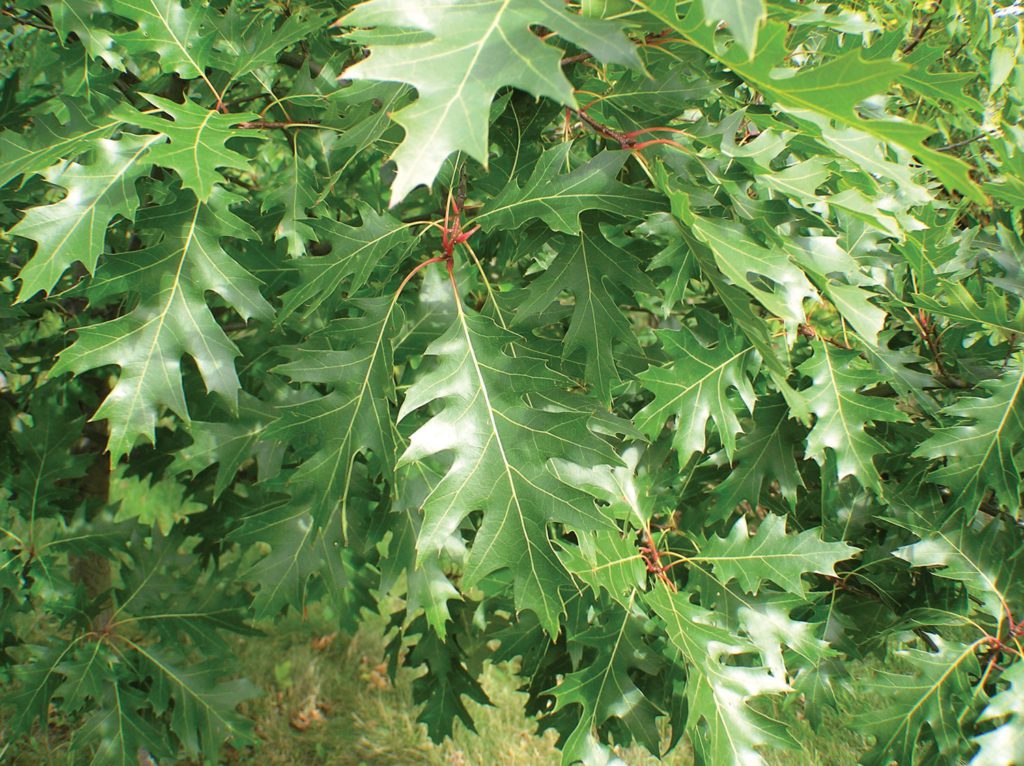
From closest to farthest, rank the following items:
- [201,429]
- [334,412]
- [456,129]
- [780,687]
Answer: [456,129] → [334,412] → [780,687] → [201,429]

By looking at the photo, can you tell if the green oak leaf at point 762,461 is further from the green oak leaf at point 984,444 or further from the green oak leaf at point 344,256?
the green oak leaf at point 344,256

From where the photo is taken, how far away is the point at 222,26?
56.1 inches

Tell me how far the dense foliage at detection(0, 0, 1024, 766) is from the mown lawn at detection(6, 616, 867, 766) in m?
1.61

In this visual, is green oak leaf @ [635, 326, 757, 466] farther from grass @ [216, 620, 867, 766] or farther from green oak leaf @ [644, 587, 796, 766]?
grass @ [216, 620, 867, 766]

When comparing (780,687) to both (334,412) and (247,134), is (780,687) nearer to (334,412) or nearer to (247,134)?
(334,412)

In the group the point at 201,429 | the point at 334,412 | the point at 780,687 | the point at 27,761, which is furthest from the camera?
the point at 27,761

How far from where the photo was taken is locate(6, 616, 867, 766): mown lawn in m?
3.10

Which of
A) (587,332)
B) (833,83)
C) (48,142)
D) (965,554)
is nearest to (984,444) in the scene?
(965,554)

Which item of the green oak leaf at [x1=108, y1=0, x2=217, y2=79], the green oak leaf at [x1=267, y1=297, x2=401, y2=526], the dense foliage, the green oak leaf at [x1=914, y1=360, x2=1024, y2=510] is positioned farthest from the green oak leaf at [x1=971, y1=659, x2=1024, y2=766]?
the green oak leaf at [x1=108, y1=0, x2=217, y2=79]

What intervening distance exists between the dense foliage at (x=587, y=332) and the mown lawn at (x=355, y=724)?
1.61m

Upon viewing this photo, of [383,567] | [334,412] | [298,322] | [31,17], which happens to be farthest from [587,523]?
[31,17]

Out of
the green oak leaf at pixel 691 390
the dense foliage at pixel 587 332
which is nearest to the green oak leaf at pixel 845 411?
the dense foliage at pixel 587 332

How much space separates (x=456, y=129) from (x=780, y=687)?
1082 mm

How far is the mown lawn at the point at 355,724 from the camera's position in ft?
10.2
